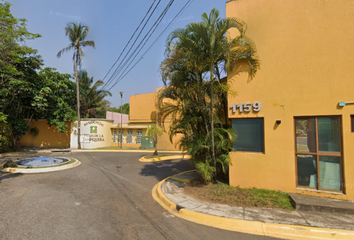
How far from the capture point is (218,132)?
6418mm

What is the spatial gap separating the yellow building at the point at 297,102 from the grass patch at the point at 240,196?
0.37 metres

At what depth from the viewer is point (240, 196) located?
537 cm

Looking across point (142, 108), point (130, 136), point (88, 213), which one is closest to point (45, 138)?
point (130, 136)

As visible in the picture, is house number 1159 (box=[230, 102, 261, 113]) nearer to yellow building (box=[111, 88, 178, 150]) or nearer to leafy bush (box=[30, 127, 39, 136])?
yellow building (box=[111, 88, 178, 150])

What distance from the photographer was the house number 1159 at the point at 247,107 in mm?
5945

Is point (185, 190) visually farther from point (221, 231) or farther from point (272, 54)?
point (272, 54)

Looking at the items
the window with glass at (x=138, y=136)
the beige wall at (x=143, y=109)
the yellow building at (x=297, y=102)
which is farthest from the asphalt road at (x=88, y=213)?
the window with glass at (x=138, y=136)

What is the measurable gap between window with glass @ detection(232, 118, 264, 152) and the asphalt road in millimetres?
3055

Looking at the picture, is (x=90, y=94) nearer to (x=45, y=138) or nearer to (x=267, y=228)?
(x=45, y=138)

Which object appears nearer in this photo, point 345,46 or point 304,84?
point 345,46

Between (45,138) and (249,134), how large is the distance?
82.2 feet

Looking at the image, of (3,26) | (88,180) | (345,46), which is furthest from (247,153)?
(3,26)

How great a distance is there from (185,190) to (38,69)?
19676 millimetres

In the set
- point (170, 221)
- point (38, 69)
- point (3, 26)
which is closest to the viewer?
point (170, 221)
